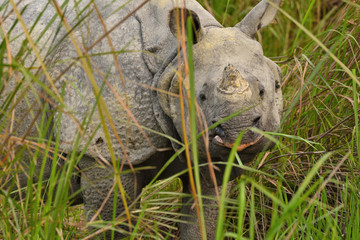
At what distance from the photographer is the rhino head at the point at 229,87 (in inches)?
79.0

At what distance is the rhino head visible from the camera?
79.0 inches

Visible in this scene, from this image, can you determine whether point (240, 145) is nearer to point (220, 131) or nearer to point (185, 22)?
point (220, 131)

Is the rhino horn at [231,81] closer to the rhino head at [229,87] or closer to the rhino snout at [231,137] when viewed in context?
the rhino head at [229,87]

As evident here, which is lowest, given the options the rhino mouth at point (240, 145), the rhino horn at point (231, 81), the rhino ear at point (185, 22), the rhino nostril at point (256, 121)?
the rhino mouth at point (240, 145)

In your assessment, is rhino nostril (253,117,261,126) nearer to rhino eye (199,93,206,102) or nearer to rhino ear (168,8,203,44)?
rhino eye (199,93,206,102)

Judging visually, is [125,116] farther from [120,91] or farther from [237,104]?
[237,104]

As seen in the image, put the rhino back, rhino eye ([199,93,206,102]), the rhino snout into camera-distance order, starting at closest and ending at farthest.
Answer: the rhino snout < rhino eye ([199,93,206,102]) < the rhino back

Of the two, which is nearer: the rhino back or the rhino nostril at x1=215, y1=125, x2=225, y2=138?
the rhino nostril at x1=215, y1=125, x2=225, y2=138

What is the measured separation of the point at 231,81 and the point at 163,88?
332 mm

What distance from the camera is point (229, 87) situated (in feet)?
6.61

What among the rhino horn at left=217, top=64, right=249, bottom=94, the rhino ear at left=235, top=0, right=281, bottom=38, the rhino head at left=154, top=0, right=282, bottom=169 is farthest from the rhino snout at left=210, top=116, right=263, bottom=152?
the rhino ear at left=235, top=0, right=281, bottom=38

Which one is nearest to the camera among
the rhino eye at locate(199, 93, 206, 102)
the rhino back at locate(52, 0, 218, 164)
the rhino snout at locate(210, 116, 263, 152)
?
the rhino snout at locate(210, 116, 263, 152)

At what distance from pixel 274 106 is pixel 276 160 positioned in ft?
3.40

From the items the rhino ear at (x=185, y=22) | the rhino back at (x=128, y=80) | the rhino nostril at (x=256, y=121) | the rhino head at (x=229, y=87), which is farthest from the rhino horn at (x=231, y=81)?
the rhino back at (x=128, y=80)
